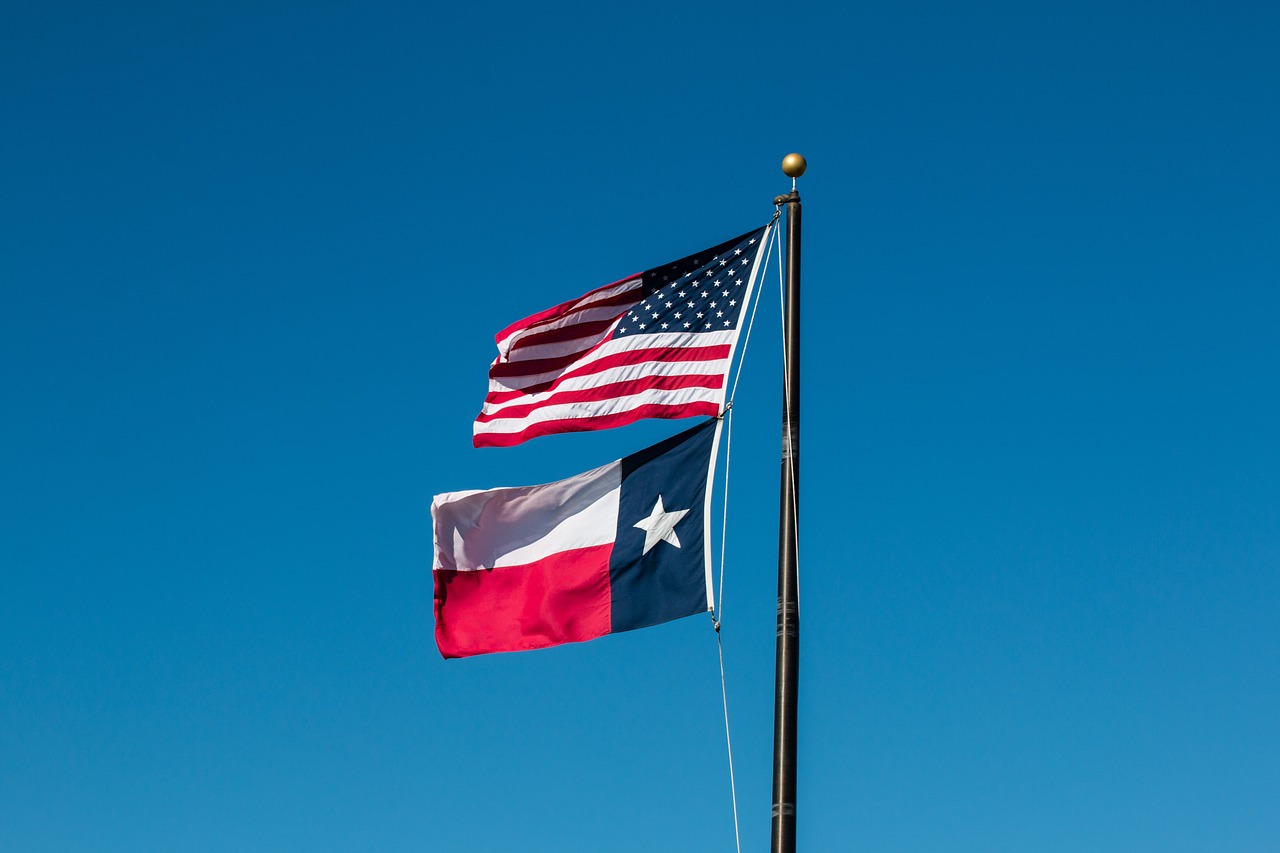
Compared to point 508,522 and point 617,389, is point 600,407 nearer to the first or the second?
point 617,389

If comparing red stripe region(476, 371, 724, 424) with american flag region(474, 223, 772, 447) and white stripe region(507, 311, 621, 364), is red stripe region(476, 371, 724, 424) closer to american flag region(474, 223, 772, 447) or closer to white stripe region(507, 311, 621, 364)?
american flag region(474, 223, 772, 447)

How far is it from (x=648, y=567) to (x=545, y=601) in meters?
1.61

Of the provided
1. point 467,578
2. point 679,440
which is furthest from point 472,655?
point 679,440

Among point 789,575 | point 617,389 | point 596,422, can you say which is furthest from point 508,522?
point 789,575

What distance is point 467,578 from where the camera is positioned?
16.3m

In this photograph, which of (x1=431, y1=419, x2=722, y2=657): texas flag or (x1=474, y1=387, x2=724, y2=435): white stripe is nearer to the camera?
(x1=431, y1=419, x2=722, y2=657): texas flag

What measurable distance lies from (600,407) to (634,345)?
0.80 metres

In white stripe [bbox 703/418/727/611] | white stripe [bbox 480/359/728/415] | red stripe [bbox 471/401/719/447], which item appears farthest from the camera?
white stripe [bbox 480/359/728/415]

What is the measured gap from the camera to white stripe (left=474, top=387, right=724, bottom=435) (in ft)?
48.3

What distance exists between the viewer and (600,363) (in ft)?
51.8

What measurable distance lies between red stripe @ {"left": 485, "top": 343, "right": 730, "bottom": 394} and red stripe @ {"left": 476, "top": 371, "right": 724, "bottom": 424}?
0.66 ft

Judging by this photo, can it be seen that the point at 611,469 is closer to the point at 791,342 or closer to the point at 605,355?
the point at 605,355

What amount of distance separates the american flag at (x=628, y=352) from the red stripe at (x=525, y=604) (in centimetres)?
153

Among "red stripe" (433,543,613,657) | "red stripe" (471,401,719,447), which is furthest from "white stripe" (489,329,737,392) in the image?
"red stripe" (433,543,613,657)
